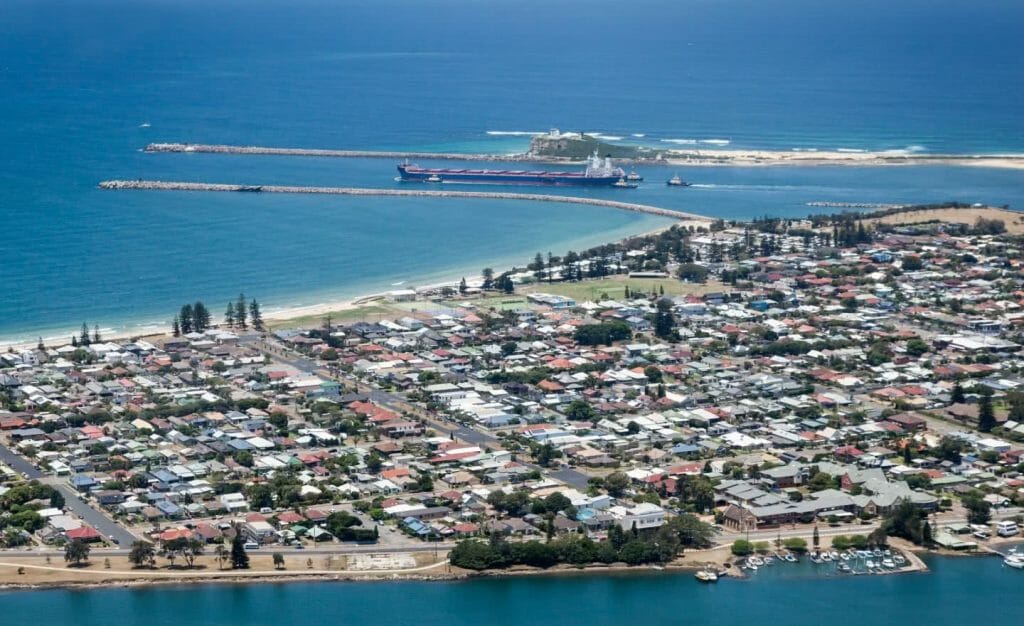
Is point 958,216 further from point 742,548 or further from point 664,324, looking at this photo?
point 742,548

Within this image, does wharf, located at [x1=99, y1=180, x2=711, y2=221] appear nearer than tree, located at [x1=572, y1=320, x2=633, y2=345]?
No

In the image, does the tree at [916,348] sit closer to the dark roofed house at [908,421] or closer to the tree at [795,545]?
the dark roofed house at [908,421]

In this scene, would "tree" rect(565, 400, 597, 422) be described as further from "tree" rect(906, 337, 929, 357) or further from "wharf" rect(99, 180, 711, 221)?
"wharf" rect(99, 180, 711, 221)

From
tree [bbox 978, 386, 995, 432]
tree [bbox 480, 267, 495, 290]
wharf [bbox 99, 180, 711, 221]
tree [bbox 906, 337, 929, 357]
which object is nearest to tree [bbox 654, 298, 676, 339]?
tree [bbox 906, 337, 929, 357]

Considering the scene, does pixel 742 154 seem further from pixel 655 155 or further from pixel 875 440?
pixel 875 440

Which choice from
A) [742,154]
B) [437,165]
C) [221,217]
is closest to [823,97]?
[742,154]
